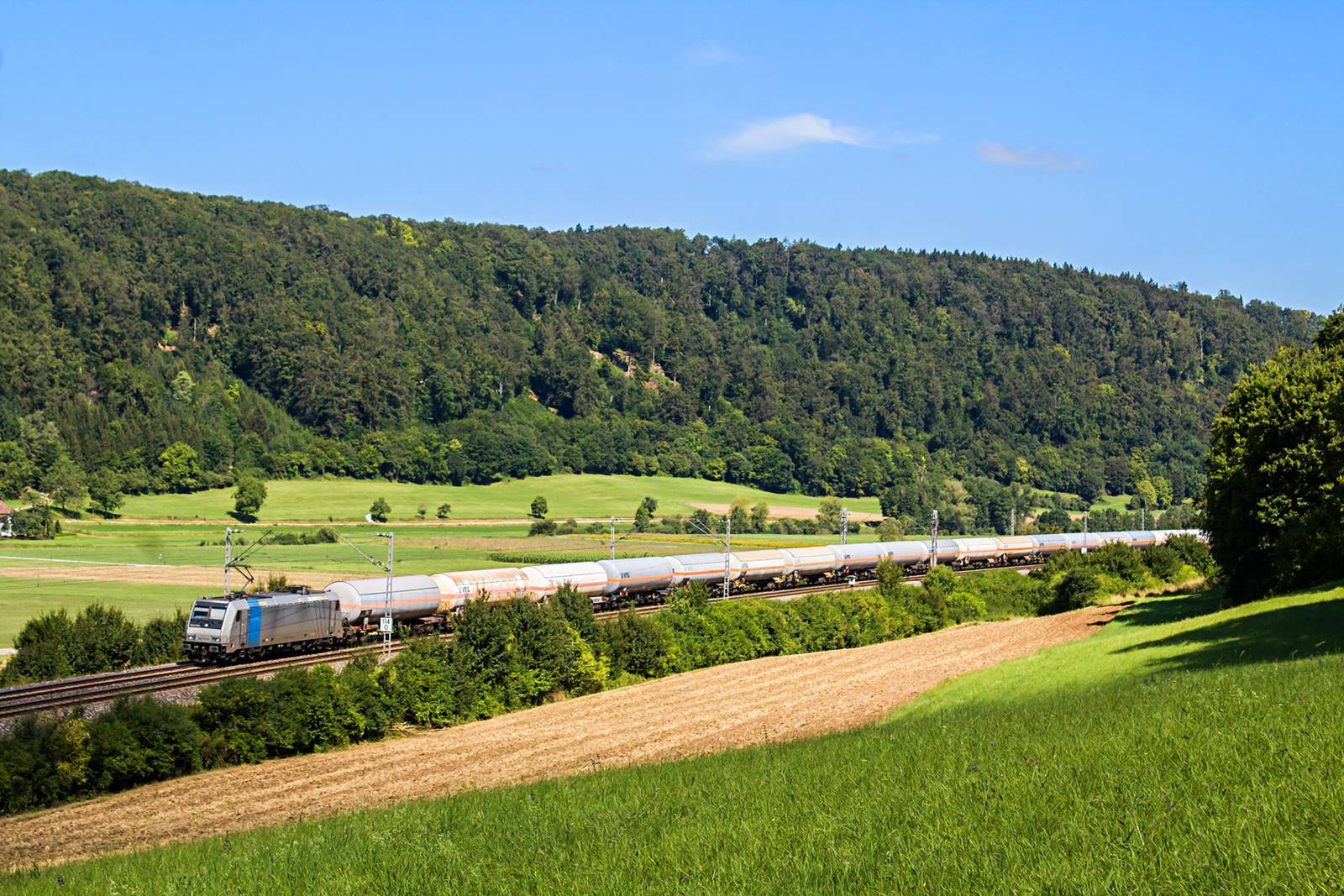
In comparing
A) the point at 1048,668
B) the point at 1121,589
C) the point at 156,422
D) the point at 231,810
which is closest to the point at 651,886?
the point at 231,810

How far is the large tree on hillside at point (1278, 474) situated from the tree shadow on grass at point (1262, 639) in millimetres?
10688

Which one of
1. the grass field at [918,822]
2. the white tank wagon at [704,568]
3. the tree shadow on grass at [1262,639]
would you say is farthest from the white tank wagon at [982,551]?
the grass field at [918,822]

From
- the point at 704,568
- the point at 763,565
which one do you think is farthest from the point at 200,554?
the point at 763,565

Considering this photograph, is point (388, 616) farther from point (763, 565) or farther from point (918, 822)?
point (918, 822)

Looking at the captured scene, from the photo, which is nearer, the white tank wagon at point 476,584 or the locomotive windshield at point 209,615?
the locomotive windshield at point 209,615

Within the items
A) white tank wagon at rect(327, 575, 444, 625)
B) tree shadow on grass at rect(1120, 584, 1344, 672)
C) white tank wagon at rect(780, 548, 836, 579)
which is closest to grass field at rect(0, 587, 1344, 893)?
tree shadow on grass at rect(1120, 584, 1344, 672)

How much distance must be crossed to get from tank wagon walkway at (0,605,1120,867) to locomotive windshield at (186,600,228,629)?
45.1ft

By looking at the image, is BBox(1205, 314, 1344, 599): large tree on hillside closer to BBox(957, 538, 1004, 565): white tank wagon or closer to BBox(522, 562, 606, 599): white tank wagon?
BBox(522, 562, 606, 599): white tank wagon

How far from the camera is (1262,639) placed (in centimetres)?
2964

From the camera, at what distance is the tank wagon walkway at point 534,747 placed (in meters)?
23.8

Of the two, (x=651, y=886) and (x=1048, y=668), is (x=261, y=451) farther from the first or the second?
(x=651, y=886)

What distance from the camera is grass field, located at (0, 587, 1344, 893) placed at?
30.2 ft

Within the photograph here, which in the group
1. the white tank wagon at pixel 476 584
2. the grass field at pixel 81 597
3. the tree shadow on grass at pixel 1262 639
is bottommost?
the grass field at pixel 81 597

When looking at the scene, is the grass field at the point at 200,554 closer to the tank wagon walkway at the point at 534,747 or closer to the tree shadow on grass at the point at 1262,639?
the tank wagon walkway at the point at 534,747
